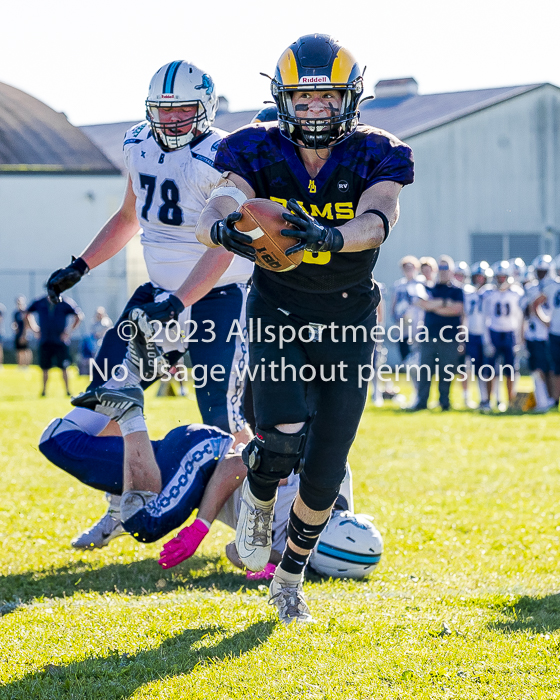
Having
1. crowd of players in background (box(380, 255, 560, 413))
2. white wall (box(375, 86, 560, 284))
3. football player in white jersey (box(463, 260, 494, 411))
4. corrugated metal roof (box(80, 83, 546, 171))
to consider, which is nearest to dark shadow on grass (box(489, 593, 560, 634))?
crowd of players in background (box(380, 255, 560, 413))

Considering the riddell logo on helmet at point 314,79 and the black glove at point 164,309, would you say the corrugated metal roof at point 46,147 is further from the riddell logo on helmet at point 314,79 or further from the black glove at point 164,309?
the riddell logo on helmet at point 314,79

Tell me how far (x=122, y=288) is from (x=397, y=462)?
66.5ft

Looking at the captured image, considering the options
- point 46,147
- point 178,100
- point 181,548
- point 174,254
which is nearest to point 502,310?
point 174,254

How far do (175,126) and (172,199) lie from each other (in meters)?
0.36

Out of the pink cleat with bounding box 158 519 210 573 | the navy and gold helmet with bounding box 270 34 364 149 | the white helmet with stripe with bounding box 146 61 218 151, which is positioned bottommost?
the pink cleat with bounding box 158 519 210 573

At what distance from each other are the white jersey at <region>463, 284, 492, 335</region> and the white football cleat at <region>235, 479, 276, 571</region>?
10.6m

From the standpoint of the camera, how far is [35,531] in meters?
5.17

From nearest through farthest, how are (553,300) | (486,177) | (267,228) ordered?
(267,228) < (553,300) < (486,177)

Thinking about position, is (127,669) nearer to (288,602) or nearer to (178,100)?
(288,602)

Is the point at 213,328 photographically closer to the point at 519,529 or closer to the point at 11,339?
the point at 519,529

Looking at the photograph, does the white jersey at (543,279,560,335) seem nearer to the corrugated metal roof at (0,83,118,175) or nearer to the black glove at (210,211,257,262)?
the black glove at (210,211,257,262)

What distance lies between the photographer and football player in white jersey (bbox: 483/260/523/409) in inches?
533

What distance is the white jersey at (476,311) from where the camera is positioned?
13781mm

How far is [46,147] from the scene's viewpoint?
1133 inches
